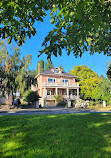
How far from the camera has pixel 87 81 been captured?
126ft

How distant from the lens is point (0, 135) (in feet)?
17.5

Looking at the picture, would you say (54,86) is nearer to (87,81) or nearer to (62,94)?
(62,94)

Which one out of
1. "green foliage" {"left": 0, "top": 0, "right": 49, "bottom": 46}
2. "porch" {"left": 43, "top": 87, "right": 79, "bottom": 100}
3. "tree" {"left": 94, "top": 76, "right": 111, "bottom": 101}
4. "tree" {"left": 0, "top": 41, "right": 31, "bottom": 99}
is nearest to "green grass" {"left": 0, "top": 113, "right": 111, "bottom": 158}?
"green foliage" {"left": 0, "top": 0, "right": 49, "bottom": 46}

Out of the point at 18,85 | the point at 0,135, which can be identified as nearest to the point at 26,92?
the point at 18,85

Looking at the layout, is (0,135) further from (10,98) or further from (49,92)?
(49,92)

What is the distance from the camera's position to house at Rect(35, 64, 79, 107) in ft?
117

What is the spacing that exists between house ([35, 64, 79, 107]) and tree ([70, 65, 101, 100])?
7.37 ft

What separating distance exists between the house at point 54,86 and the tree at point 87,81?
2246 millimetres

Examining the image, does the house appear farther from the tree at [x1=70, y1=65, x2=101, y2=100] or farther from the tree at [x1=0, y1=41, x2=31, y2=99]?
the tree at [x1=0, y1=41, x2=31, y2=99]

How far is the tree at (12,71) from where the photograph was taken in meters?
23.2

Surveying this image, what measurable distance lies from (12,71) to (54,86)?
48.0 feet

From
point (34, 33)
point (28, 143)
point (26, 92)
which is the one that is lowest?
→ point (28, 143)

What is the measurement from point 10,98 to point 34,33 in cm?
2100

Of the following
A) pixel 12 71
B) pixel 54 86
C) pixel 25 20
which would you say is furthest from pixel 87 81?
pixel 25 20
